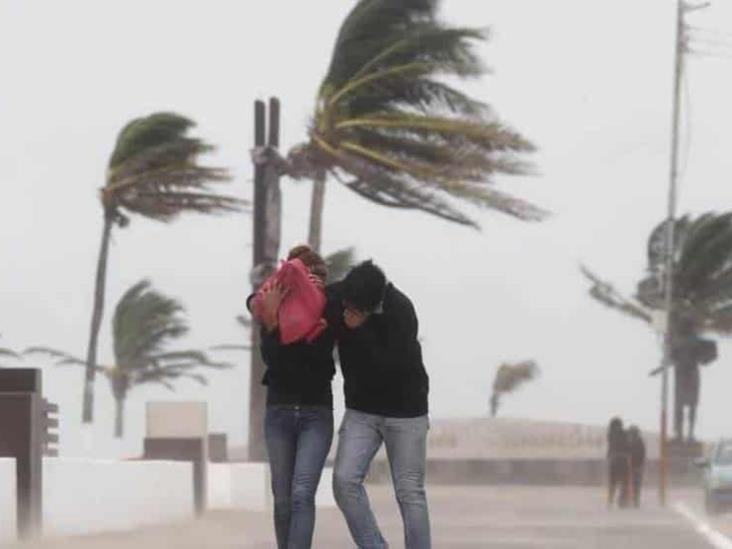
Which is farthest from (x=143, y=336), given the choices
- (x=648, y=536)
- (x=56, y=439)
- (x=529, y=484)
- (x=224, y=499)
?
(x=648, y=536)

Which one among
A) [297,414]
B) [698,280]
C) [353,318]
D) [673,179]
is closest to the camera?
[353,318]

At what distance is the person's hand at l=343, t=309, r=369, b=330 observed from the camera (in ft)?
41.1

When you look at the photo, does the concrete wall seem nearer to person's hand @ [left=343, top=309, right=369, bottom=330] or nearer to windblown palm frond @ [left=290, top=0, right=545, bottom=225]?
person's hand @ [left=343, top=309, right=369, bottom=330]

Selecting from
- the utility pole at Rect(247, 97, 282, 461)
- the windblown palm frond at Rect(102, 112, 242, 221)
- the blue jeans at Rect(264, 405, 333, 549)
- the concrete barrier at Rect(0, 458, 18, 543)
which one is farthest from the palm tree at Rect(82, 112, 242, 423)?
the blue jeans at Rect(264, 405, 333, 549)

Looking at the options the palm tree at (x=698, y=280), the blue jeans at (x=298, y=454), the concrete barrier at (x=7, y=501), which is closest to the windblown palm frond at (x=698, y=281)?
the palm tree at (x=698, y=280)

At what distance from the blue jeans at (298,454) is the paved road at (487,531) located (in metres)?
7.81

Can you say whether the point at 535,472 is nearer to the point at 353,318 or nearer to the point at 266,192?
the point at 266,192

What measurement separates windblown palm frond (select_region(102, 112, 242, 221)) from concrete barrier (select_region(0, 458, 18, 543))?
30.8 m

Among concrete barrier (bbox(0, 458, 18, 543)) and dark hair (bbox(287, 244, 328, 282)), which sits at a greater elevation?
dark hair (bbox(287, 244, 328, 282))

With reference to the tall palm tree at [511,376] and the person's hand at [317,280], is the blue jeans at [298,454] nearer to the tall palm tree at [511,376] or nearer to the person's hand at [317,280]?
the person's hand at [317,280]

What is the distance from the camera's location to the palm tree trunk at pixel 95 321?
6040 centimetres

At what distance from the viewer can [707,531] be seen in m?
26.7

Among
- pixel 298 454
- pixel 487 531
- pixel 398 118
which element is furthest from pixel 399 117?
pixel 298 454

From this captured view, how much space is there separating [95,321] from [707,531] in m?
37.8
